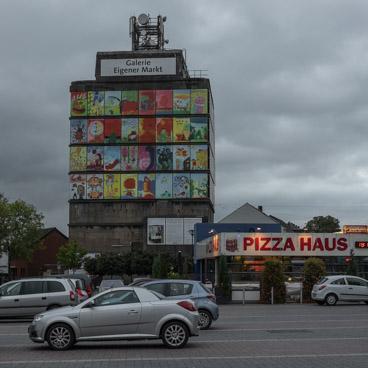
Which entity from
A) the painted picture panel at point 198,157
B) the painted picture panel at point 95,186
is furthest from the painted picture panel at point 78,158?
the painted picture panel at point 198,157

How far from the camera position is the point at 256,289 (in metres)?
A: 42.3

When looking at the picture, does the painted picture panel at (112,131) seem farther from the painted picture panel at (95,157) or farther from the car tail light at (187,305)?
the car tail light at (187,305)

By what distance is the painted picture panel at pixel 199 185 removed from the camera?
359ft

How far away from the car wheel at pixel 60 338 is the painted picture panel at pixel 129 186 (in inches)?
3703

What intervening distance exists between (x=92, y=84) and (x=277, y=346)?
323 feet

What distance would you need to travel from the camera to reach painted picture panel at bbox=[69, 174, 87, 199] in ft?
363

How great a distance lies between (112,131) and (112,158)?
13.7 feet

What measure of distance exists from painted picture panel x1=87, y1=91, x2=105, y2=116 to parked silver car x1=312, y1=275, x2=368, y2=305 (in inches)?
3073

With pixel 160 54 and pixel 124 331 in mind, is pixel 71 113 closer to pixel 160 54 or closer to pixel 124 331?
pixel 160 54

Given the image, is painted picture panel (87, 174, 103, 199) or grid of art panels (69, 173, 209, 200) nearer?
grid of art panels (69, 173, 209, 200)

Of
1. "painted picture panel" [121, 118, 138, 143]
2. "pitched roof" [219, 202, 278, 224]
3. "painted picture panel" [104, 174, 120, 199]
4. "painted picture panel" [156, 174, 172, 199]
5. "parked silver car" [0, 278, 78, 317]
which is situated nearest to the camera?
"parked silver car" [0, 278, 78, 317]

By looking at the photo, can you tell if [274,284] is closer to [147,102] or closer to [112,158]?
[112,158]

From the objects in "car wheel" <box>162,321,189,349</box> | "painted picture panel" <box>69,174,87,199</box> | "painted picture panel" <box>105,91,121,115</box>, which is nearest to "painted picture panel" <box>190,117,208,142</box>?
"painted picture panel" <box>105,91,121,115</box>

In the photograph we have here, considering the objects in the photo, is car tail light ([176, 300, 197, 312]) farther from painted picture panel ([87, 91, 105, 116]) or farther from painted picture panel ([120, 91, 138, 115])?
painted picture panel ([87, 91, 105, 116])
